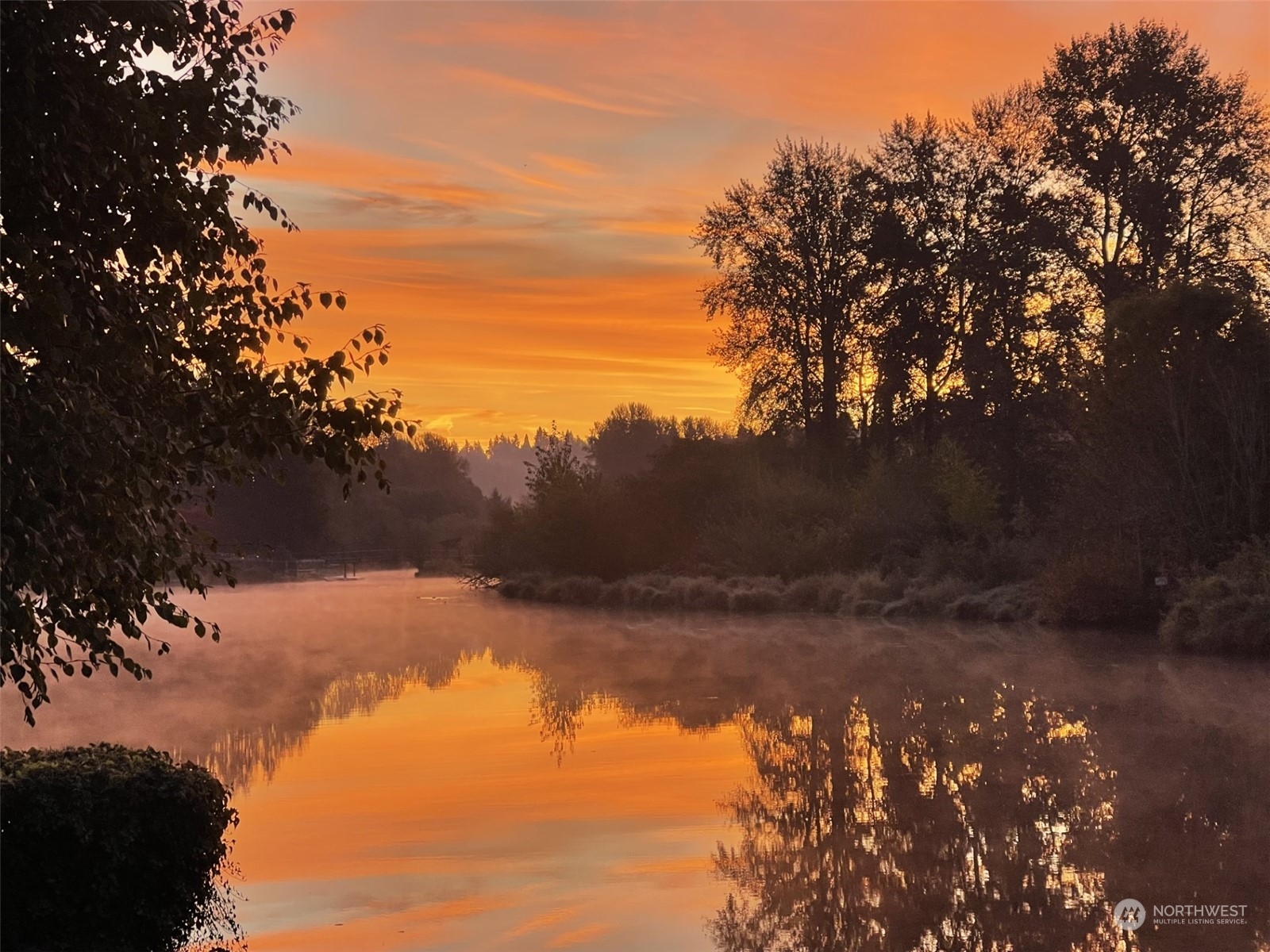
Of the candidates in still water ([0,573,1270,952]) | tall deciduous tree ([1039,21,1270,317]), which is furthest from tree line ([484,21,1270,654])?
still water ([0,573,1270,952])

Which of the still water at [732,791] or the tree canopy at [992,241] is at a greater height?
the tree canopy at [992,241]

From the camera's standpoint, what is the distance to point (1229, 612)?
2194 centimetres

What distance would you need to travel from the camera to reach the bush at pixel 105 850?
6930mm

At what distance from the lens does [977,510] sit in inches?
1375

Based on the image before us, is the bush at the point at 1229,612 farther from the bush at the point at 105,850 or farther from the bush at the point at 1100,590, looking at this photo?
the bush at the point at 105,850

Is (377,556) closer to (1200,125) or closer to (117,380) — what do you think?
(1200,125)

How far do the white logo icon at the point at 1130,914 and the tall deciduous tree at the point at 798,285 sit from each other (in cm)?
3804

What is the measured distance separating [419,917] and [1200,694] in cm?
1236

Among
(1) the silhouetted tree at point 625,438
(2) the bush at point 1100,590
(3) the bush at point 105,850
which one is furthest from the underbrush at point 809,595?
(1) the silhouetted tree at point 625,438

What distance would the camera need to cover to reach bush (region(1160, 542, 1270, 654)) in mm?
21484

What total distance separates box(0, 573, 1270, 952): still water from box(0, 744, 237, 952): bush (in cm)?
96

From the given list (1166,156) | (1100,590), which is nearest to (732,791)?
(1100,590)

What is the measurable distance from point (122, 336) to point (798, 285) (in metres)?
40.7

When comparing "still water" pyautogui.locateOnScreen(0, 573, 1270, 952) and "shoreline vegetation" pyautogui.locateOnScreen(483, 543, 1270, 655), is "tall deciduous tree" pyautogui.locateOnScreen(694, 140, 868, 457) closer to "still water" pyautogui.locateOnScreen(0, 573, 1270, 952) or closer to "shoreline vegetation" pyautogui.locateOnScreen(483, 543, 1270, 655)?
"shoreline vegetation" pyautogui.locateOnScreen(483, 543, 1270, 655)
